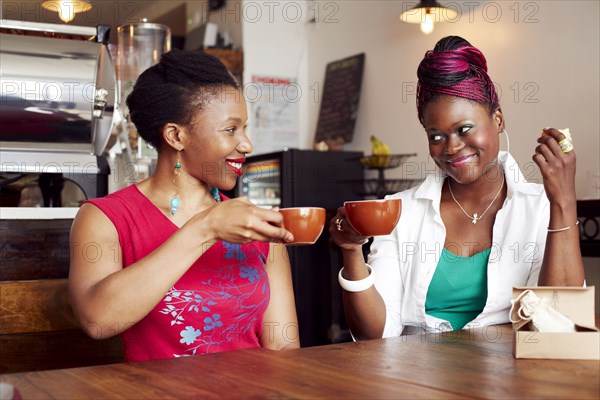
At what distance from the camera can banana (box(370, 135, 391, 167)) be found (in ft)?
15.5

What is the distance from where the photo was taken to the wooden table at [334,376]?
3.31ft

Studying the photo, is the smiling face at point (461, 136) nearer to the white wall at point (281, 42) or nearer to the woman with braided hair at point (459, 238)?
the woman with braided hair at point (459, 238)

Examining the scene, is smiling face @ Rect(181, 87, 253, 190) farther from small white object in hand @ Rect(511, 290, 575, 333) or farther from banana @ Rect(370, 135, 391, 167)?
banana @ Rect(370, 135, 391, 167)

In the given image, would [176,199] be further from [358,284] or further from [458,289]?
[458,289]

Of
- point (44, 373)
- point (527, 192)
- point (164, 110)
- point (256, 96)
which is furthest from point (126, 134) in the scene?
point (256, 96)

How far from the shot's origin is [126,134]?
2.84 metres

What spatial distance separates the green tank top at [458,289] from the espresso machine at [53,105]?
1089 mm

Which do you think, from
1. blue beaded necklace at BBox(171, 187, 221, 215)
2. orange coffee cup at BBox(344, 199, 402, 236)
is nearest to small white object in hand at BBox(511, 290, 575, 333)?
orange coffee cup at BBox(344, 199, 402, 236)

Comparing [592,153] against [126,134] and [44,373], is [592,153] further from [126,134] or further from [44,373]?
[44,373]

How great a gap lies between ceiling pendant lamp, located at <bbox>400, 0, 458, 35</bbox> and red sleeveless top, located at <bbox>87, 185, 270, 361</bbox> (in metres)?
2.94

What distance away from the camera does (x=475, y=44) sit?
4402 millimetres

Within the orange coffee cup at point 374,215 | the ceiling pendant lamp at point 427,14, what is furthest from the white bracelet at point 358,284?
the ceiling pendant lamp at point 427,14

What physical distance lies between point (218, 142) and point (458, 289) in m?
0.72

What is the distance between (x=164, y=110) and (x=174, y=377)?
2.78ft
